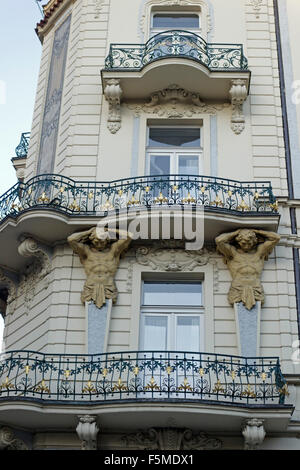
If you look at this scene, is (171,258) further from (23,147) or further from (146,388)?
(23,147)

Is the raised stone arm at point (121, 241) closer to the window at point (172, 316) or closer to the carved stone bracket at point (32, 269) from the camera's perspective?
the window at point (172, 316)

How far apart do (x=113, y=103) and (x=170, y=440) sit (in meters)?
8.29

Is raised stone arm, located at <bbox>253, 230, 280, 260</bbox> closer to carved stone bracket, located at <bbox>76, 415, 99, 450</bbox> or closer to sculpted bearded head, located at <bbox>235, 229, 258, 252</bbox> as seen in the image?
sculpted bearded head, located at <bbox>235, 229, 258, 252</bbox>

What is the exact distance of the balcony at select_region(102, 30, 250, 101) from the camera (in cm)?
1802

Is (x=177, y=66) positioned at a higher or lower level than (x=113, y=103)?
higher

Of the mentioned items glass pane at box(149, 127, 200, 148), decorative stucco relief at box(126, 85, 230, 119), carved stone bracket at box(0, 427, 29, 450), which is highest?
decorative stucco relief at box(126, 85, 230, 119)

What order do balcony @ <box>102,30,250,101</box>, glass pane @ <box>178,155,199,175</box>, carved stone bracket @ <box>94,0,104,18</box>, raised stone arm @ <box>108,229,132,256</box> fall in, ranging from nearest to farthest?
1. raised stone arm @ <box>108,229,132,256</box>
2. glass pane @ <box>178,155,199,175</box>
3. balcony @ <box>102,30,250,101</box>
4. carved stone bracket @ <box>94,0,104,18</box>

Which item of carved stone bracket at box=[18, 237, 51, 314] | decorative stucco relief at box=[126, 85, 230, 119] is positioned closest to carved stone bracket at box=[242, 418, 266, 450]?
carved stone bracket at box=[18, 237, 51, 314]

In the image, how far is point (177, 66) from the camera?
1794 cm

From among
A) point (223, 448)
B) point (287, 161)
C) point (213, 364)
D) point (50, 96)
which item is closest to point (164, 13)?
point (50, 96)

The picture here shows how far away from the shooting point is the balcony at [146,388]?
1365 centimetres

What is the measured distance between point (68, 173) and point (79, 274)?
268 centimetres

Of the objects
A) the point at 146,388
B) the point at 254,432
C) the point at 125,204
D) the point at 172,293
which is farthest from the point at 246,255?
the point at 254,432
